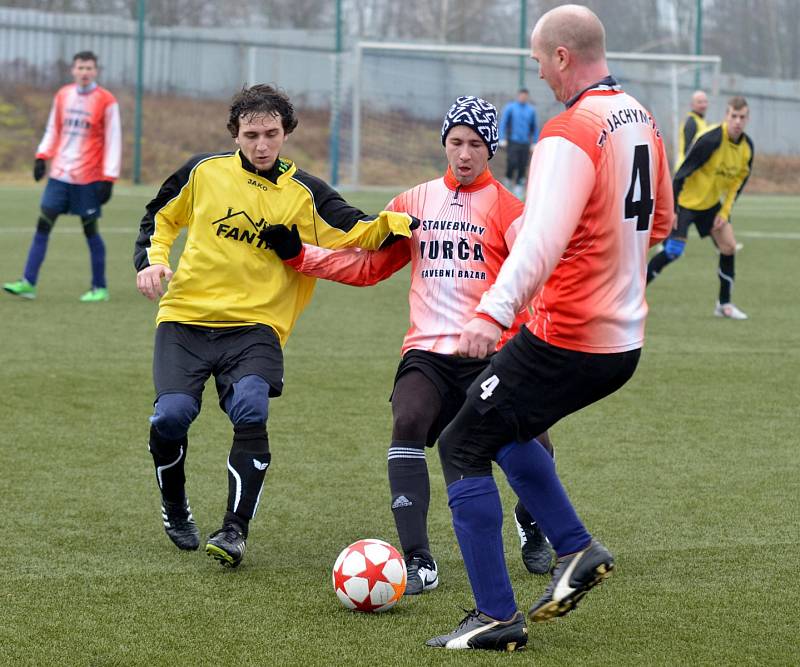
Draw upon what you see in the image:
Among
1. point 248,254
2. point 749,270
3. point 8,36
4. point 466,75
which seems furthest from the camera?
Answer: point 8,36

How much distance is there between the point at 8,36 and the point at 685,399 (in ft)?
99.0

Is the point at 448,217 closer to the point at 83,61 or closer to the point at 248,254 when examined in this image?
the point at 248,254

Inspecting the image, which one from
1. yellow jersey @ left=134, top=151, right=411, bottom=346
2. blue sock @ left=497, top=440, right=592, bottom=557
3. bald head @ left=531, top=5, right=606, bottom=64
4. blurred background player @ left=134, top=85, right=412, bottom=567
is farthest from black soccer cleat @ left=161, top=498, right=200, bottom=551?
bald head @ left=531, top=5, right=606, bottom=64

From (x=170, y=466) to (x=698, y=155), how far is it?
8.11 m

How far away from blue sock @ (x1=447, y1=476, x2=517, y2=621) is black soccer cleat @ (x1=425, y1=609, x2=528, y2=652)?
0.02 metres

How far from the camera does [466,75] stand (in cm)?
3045

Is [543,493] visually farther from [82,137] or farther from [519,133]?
[519,133]

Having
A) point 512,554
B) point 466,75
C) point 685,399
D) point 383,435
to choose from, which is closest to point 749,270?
point 685,399

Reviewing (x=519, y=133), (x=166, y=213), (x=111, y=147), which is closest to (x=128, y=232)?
(x=111, y=147)

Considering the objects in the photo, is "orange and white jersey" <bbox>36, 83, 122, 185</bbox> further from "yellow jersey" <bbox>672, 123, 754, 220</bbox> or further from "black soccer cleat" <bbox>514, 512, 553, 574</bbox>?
"black soccer cleat" <bbox>514, 512, 553, 574</bbox>

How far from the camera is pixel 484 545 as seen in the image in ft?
12.9

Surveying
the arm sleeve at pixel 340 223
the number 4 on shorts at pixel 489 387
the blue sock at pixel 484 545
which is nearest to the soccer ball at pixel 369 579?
the blue sock at pixel 484 545

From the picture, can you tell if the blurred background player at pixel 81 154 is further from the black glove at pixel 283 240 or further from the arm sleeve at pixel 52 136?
the black glove at pixel 283 240

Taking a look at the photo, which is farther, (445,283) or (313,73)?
(313,73)
